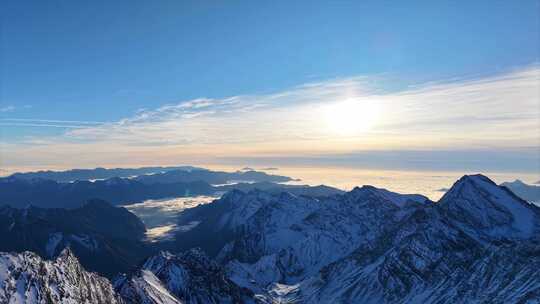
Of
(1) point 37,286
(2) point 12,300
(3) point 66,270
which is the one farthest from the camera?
(3) point 66,270

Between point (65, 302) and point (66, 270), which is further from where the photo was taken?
point (66, 270)

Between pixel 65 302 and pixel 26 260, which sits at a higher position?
pixel 26 260

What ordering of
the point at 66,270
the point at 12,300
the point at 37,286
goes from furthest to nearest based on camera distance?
the point at 66,270, the point at 37,286, the point at 12,300

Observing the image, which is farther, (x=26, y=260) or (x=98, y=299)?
(x=98, y=299)

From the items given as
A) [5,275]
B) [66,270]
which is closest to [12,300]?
[5,275]

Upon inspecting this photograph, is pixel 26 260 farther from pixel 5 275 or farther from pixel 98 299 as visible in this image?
pixel 98 299

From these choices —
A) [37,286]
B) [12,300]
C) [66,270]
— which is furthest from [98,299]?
[12,300]

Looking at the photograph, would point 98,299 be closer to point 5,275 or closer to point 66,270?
point 66,270

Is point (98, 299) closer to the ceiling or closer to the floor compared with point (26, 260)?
closer to the floor
